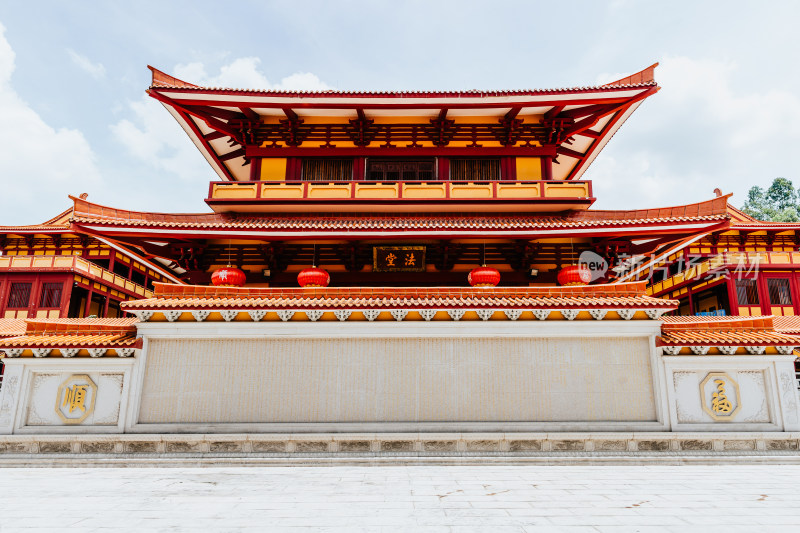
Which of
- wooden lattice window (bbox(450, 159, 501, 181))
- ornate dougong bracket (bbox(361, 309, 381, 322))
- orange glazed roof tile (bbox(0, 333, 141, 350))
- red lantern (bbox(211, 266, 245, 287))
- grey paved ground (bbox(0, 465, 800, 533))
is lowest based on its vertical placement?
grey paved ground (bbox(0, 465, 800, 533))

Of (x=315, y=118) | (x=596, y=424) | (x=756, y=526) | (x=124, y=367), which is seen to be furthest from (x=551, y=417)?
(x=315, y=118)

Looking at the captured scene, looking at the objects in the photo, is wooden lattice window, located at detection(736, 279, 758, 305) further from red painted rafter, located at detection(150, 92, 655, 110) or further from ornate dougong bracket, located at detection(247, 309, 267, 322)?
ornate dougong bracket, located at detection(247, 309, 267, 322)

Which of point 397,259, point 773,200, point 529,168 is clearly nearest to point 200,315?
point 397,259

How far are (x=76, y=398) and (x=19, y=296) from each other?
21003 millimetres

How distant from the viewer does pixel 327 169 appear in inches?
520

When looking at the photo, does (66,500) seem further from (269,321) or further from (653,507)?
(653,507)

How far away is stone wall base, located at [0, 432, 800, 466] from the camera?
8.93 metres

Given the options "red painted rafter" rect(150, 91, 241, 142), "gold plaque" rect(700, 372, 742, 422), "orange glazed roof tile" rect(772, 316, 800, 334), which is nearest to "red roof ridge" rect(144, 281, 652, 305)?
"gold plaque" rect(700, 372, 742, 422)

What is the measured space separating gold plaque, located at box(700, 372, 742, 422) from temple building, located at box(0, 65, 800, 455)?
4 cm

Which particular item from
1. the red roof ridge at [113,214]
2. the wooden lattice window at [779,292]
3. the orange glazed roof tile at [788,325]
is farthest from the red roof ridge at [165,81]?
the wooden lattice window at [779,292]

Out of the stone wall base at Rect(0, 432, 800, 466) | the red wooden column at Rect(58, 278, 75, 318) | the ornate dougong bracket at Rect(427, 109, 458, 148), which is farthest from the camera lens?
the red wooden column at Rect(58, 278, 75, 318)

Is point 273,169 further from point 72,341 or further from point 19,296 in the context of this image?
point 19,296

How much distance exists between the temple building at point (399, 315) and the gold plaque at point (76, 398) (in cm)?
4

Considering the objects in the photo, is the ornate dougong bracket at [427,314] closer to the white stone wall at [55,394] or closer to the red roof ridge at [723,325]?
the red roof ridge at [723,325]
